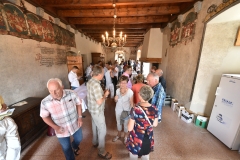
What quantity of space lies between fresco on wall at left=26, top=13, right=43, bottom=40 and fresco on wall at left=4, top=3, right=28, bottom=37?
0.59ft

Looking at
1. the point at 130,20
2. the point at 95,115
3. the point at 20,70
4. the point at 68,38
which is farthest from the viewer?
the point at 68,38

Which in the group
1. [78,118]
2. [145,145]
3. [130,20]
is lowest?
[145,145]

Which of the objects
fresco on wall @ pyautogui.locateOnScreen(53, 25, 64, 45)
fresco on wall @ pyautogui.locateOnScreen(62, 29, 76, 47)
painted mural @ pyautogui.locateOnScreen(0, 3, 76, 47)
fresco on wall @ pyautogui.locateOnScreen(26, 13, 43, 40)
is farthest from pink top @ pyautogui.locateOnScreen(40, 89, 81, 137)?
fresco on wall @ pyautogui.locateOnScreen(62, 29, 76, 47)

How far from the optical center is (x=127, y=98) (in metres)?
1.84

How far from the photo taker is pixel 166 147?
6.79 ft

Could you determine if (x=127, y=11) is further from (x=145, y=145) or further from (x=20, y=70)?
(x=145, y=145)

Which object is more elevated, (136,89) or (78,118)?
(136,89)

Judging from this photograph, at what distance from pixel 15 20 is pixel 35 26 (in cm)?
59

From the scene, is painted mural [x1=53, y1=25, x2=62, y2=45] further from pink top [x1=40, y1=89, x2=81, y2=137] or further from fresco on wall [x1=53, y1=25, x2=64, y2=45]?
pink top [x1=40, y1=89, x2=81, y2=137]

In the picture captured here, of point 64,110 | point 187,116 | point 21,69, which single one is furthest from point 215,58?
point 21,69

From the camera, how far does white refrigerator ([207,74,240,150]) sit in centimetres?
191

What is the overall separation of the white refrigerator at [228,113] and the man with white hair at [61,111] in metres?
2.96

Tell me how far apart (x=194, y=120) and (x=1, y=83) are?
472 centimetres

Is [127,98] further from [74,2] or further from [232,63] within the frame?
[74,2]
